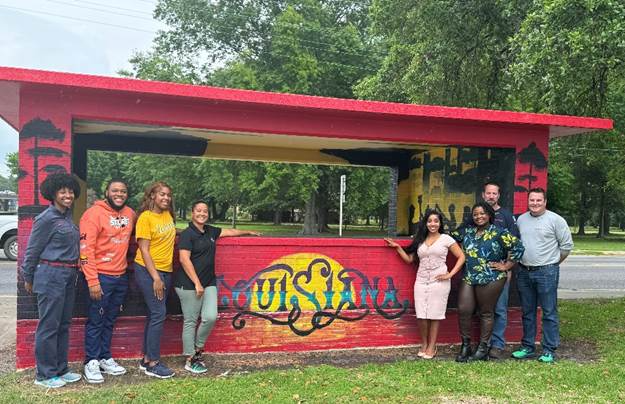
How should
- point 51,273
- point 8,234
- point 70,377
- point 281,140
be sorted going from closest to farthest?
point 51,273 < point 70,377 < point 281,140 < point 8,234

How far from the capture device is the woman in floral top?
5.22 m

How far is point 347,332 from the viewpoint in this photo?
571 cm

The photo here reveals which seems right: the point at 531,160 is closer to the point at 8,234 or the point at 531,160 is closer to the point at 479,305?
the point at 479,305

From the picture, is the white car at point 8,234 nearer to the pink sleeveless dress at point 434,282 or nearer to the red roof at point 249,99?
the red roof at point 249,99

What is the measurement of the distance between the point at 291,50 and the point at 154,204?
61.1 feet

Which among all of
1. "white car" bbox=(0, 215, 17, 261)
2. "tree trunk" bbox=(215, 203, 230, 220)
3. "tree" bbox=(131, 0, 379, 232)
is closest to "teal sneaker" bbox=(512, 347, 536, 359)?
"white car" bbox=(0, 215, 17, 261)

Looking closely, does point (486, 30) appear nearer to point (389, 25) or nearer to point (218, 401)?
point (389, 25)

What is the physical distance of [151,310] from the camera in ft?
15.2

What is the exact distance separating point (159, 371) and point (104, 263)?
109 centimetres

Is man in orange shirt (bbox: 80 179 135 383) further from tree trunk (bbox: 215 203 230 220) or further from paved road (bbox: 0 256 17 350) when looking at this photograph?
tree trunk (bbox: 215 203 230 220)

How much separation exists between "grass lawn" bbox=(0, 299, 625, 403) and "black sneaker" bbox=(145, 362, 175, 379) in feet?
0.50

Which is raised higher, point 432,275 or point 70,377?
point 432,275

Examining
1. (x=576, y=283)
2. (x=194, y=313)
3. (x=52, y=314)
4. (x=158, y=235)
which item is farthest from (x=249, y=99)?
(x=576, y=283)

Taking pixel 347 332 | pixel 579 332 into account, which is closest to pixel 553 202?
pixel 579 332
